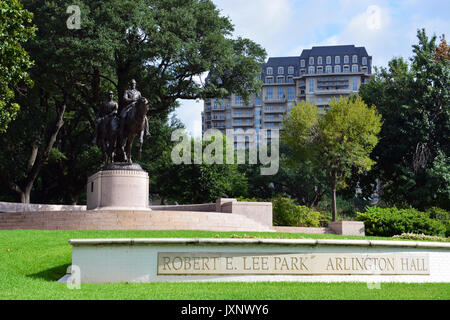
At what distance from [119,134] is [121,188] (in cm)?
283

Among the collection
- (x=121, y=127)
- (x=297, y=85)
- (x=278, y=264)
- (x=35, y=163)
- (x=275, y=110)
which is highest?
(x=297, y=85)

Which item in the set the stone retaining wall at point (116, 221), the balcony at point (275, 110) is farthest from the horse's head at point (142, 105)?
the balcony at point (275, 110)

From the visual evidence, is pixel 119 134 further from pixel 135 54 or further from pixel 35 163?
pixel 35 163

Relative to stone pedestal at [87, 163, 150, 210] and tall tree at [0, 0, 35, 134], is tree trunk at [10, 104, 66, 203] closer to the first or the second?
tall tree at [0, 0, 35, 134]

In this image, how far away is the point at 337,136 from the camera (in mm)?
37906

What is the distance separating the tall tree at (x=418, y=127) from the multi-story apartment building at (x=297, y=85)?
76.7 m

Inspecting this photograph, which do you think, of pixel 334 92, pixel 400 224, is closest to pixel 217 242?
pixel 400 224

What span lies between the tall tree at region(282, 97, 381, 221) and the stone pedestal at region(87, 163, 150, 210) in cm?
1642

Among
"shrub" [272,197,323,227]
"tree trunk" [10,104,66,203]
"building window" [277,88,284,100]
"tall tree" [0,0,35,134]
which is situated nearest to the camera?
"tall tree" [0,0,35,134]

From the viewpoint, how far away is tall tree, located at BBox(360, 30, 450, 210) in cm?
3888

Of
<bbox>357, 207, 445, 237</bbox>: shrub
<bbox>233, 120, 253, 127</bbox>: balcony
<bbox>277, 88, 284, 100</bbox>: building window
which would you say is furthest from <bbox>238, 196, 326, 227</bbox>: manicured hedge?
<bbox>277, 88, 284, 100</bbox>: building window

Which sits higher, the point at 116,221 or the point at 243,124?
the point at 243,124

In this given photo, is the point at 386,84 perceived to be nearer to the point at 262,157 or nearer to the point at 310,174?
the point at 310,174
